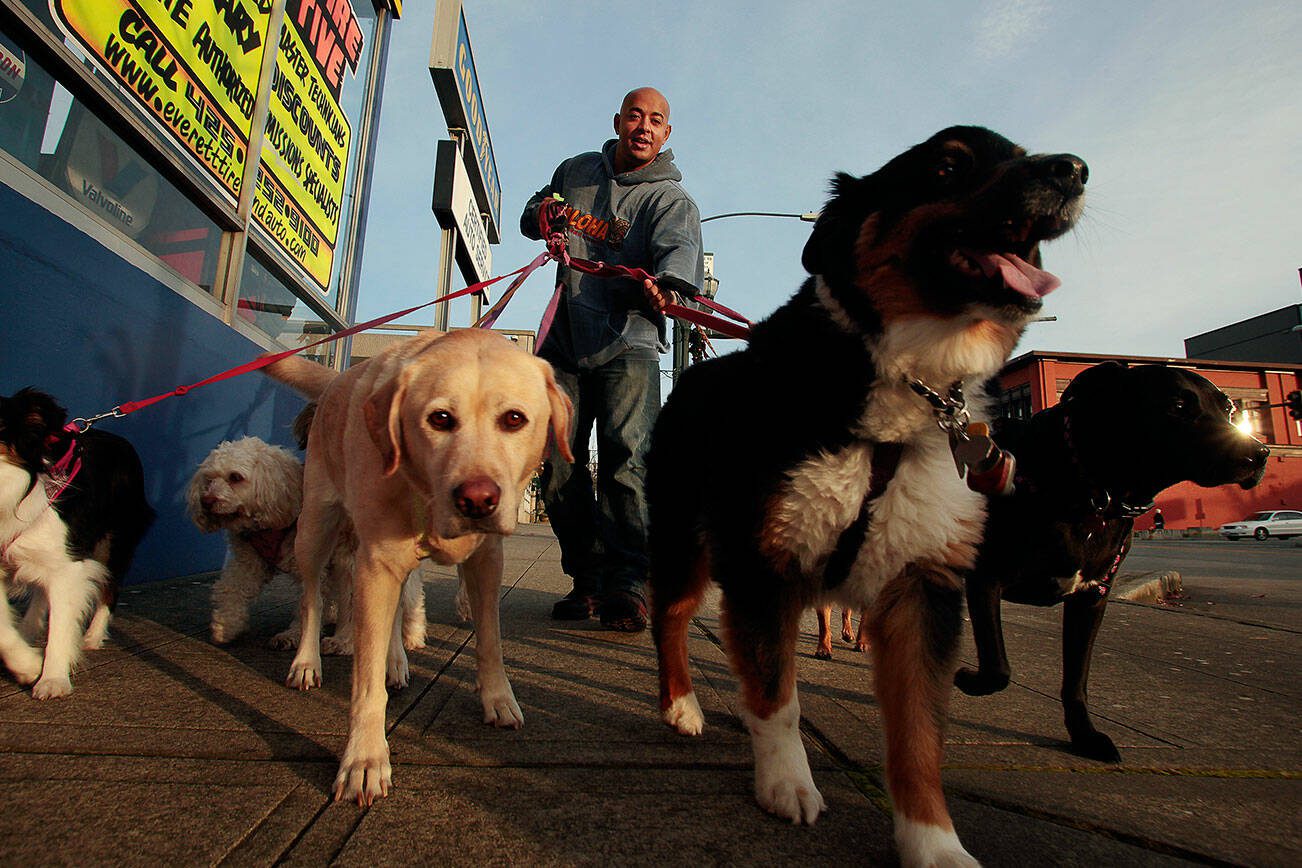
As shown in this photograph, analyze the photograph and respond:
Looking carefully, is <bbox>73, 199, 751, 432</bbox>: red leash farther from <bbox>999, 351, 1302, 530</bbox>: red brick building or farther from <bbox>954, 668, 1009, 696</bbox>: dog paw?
<bbox>999, 351, 1302, 530</bbox>: red brick building

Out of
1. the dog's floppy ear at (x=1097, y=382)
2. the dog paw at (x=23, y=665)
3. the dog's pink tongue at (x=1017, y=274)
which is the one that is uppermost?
the dog's pink tongue at (x=1017, y=274)

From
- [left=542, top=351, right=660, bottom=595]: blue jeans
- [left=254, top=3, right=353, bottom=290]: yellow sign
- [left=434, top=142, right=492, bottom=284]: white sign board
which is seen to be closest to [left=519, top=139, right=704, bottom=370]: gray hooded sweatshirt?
[left=542, top=351, right=660, bottom=595]: blue jeans

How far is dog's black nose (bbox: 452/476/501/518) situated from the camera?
1697mm

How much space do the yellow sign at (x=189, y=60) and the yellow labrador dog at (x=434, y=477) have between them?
3229mm

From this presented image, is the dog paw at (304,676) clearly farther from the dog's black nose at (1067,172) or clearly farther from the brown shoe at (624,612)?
the dog's black nose at (1067,172)

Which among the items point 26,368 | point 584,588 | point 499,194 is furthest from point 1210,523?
point 26,368

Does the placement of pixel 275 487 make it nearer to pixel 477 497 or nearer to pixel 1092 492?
pixel 477 497

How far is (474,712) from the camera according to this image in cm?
224

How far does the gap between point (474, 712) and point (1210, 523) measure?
5038 centimetres

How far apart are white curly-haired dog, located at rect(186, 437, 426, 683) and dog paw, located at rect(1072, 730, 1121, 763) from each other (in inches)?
113

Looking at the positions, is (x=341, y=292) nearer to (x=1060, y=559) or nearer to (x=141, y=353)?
(x=141, y=353)

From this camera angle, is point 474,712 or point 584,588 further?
point 584,588

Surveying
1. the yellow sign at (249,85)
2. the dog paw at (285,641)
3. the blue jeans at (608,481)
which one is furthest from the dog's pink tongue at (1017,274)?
the yellow sign at (249,85)

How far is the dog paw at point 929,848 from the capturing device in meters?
1.33
